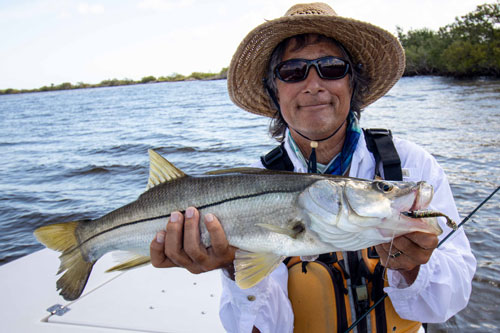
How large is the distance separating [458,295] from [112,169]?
1096cm

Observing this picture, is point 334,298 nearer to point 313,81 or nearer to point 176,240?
point 176,240

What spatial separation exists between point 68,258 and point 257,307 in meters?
1.22

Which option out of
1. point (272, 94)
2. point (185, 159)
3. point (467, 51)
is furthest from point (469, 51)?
point (272, 94)

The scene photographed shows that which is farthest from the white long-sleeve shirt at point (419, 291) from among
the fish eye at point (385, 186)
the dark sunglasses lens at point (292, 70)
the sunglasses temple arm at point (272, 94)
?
the sunglasses temple arm at point (272, 94)

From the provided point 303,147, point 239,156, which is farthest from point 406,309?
point 239,156

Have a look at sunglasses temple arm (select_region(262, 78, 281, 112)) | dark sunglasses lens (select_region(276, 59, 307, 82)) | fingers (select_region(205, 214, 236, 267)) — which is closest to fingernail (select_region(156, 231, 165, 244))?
fingers (select_region(205, 214, 236, 267))

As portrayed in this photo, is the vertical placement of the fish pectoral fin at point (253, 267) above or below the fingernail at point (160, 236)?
below

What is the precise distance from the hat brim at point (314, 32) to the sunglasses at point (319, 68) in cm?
24

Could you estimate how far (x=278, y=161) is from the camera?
286 cm

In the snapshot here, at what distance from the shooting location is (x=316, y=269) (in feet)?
8.00

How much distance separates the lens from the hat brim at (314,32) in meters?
2.70

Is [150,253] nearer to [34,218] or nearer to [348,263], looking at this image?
[348,263]

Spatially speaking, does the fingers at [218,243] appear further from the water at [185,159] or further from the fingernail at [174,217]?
the water at [185,159]

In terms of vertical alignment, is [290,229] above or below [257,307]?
above
